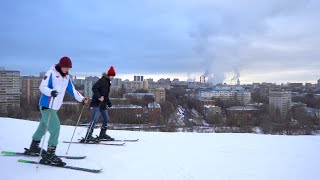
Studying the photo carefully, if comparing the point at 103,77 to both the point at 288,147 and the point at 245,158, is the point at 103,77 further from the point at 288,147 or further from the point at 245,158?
the point at 288,147

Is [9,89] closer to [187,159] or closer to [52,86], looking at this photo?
[52,86]

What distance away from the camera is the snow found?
3680mm

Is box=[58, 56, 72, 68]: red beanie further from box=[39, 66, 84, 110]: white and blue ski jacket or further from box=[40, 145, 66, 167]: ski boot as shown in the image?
box=[40, 145, 66, 167]: ski boot

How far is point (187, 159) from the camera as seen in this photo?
4.53 meters

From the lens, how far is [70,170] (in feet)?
12.2

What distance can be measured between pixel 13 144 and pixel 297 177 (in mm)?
4557

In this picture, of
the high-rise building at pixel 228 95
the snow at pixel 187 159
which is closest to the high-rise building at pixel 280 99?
the high-rise building at pixel 228 95

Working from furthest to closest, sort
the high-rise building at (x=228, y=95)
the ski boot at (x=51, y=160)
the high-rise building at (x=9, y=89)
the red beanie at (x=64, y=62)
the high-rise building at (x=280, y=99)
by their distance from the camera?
the high-rise building at (x=228, y=95), the high-rise building at (x=280, y=99), the high-rise building at (x=9, y=89), the red beanie at (x=64, y=62), the ski boot at (x=51, y=160)

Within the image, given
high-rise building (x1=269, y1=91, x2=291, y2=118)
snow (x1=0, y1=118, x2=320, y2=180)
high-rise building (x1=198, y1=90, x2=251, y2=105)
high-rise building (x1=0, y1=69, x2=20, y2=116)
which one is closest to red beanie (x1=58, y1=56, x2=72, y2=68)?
snow (x1=0, y1=118, x2=320, y2=180)

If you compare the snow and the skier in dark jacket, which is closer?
the snow

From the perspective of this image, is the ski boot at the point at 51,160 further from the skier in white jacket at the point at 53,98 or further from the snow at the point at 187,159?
the snow at the point at 187,159

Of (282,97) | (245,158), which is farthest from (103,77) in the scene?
(282,97)

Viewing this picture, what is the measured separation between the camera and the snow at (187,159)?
368cm

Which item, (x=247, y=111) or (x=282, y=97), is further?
(x=282, y=97)
